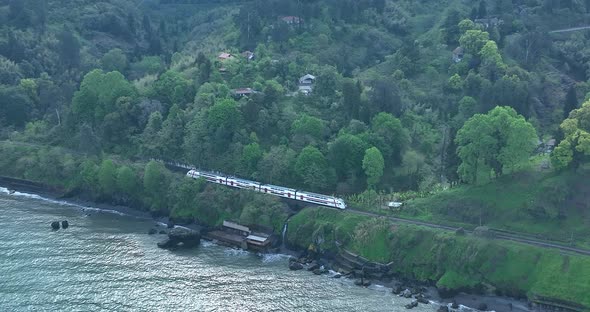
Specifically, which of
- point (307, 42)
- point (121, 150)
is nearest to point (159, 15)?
point (307, 42)

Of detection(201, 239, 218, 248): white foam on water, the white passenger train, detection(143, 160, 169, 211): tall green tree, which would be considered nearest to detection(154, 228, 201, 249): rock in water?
detection(201, 239, 218, 248): white foam on water

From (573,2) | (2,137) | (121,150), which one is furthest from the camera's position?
(573,2)

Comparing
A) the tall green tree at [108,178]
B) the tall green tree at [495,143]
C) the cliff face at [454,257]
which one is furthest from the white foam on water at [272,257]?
the tall green tree at [108,178]

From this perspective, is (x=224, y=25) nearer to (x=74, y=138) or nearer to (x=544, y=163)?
(x=74, y=138)

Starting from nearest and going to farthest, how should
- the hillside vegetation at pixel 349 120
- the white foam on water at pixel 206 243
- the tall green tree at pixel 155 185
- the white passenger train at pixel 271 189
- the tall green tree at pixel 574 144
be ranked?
the tall green tree at pixel 574 144 → the hillside vegetation at pixel 349 120 → the white foam on water at pixel 206 243 → the white passenger train at pixel 271 189 → the tall green tree at pixel 155 185

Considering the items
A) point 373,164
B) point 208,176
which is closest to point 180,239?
point 208,176

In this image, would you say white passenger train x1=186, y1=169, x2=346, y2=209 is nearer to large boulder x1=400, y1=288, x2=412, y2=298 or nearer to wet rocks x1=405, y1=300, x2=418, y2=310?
large boulder x1=400, y1=288, x2=412, y2=298

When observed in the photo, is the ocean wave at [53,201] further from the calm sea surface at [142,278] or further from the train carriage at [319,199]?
the train carriage at [319,199]
